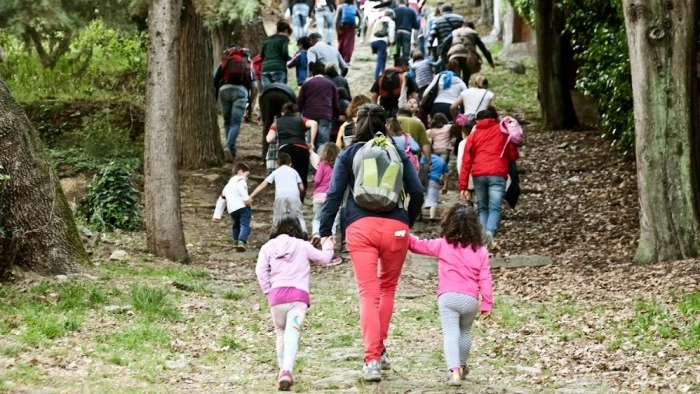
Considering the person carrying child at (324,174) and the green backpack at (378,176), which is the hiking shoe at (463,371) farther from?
the person carrying child at (324,174)

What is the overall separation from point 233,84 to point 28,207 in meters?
9.41

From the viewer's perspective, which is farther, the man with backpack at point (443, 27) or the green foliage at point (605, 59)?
the man with backpack at point (443, 27)

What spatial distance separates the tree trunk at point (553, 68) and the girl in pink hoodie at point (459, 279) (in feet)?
53.6

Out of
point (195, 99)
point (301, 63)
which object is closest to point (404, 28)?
point (301, 63)

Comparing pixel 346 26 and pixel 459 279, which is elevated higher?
pixel 346 26

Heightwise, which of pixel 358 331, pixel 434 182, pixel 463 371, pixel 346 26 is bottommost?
pixel 358 331

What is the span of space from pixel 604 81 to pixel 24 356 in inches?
562

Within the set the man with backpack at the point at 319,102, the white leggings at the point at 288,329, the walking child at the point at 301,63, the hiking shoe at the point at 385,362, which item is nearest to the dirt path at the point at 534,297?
the hiking shoe at the point at 385,362

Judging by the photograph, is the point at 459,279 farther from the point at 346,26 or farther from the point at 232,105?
the point at 346,26

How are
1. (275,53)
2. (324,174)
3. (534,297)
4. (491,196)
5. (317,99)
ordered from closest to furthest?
1. (534,297)
2. (324,174)
3. (491,196)
4. (317,99)
5. (275,53)

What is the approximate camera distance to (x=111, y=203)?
1644 centimetres

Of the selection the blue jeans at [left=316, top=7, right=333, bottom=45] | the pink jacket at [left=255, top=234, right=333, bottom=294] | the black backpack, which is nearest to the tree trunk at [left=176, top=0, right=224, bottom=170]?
the black backpack

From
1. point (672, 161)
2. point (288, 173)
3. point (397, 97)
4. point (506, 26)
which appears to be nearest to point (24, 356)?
point (288, 173)

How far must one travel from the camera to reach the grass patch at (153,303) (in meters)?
11.1
